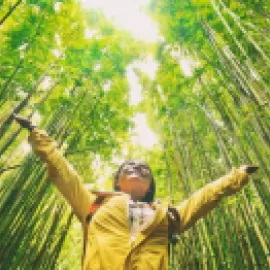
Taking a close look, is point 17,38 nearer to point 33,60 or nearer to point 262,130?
point 33,60

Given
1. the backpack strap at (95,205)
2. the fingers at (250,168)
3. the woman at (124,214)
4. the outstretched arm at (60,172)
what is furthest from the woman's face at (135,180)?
the fingers at (250,168)

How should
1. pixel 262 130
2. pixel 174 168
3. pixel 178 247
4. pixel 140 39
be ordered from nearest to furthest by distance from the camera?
1. pixel 262 130
2. pixel 178 247
3. pixel 174 168
4. pixel 140 39

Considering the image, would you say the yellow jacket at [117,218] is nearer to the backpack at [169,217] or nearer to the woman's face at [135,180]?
the backpack at [169,217]

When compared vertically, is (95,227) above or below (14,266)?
above

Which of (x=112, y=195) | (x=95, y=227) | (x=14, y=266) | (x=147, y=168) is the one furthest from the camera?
(x=14, y=266)

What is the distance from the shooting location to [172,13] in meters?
4.38

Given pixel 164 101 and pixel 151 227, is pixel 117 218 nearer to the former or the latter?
pixel 151 227

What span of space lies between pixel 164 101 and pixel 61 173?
395cm

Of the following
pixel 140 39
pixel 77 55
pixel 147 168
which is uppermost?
pixel 147 168

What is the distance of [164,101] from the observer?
5.54 metres

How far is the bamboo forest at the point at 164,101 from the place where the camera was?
3165mm

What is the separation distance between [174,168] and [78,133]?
1792 mm

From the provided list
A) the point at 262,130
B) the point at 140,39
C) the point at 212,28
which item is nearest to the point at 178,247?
the point at 262,130

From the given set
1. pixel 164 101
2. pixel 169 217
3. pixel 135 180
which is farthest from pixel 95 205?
pixel 164 101
